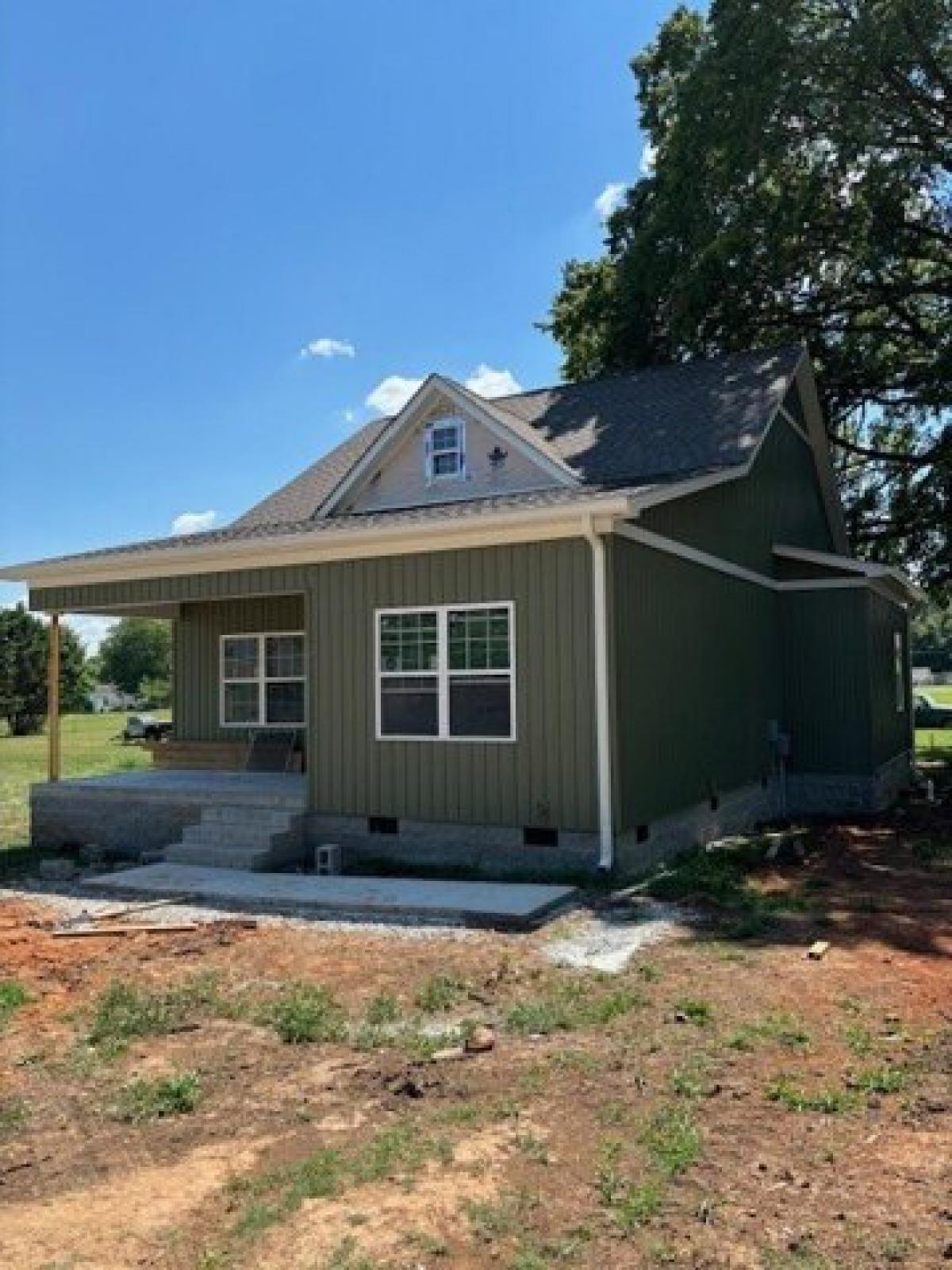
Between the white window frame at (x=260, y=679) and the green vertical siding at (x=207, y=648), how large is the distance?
0.04m

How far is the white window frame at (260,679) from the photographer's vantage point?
14.3 meters

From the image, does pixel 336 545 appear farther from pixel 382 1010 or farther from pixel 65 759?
pixel 65 759

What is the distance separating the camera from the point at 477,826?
9.50 metres

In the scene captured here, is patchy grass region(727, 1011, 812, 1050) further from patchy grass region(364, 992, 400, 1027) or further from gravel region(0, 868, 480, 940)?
gravel region(0, 868, 480, 940)

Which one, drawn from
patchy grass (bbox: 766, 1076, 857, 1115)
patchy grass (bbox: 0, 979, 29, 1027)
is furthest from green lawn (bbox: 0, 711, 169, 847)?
patchy grass (bbox: 766, 1076, 857, 1115)

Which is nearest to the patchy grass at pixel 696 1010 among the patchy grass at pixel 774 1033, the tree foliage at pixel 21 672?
the patchy grass at pixel 774 1033

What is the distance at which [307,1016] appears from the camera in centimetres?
559

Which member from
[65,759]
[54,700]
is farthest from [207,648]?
[65,759]

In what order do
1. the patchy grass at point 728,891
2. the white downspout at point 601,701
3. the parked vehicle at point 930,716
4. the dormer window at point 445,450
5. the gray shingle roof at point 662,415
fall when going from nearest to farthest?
the patchy grass at point 728,891, the white downspout at point 601,701, the gray shingle roof at point 662,415, the dormer window at point 445,450, the parked vehicle at point 930,716

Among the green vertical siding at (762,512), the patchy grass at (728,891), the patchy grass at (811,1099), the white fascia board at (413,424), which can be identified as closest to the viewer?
the patchy grass at (811,1099)

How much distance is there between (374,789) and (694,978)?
4635 millimetres

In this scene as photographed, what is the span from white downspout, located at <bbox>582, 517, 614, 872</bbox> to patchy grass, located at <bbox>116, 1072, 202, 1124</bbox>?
4.69 metres

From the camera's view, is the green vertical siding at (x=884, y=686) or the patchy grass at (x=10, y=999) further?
the green vertical siding at (x=884, y=686)

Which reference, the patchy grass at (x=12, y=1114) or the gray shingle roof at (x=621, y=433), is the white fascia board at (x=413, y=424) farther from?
the patchy grass at (x=12, y=1114)
